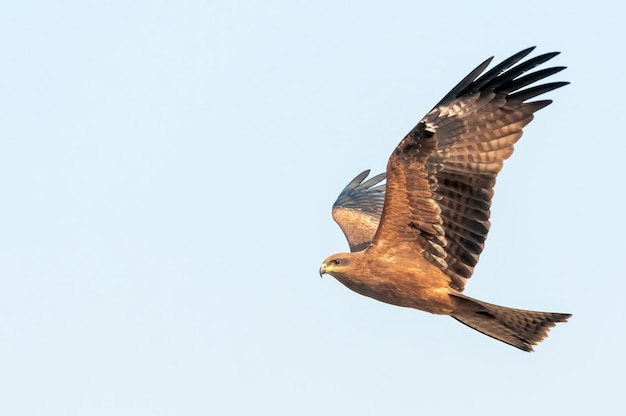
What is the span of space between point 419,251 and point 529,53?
236 cm

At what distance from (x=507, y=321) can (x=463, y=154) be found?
1836mm

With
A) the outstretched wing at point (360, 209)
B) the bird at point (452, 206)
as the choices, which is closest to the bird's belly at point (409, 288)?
the bird at point (452, 206)

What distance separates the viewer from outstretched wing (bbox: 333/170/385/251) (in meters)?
17.2

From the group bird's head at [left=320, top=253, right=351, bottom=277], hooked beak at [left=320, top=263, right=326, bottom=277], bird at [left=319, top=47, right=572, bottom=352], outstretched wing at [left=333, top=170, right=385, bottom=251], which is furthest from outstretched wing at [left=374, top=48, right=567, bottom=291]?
outstretched wing at [left=333, top=170, right=385, bottom=251]

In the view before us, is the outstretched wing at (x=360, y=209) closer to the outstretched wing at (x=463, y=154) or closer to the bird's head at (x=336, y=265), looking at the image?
the bird's head at (x=336, y=265)

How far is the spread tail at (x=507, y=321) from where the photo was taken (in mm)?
14461

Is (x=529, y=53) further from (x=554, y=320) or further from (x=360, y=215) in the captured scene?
(x=360, y=215)

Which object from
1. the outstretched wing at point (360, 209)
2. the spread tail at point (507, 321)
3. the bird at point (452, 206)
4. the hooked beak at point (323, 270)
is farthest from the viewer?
the outstretched wing at point (360, 209)

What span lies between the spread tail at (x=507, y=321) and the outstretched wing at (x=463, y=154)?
722 mm

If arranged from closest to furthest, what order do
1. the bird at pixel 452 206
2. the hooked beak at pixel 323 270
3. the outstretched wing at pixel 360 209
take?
the bird at pixel 452 206, the hooked beak at pixel 323 270, the outstretched wing at pixel 360 209

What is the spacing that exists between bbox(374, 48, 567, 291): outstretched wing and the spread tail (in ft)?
2.37

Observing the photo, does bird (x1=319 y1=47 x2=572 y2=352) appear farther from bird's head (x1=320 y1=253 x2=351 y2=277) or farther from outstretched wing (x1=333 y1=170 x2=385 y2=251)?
outstretched wing (x1=333 y1=170 x2=385 y2=251)

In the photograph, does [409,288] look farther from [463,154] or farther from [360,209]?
[360,209]

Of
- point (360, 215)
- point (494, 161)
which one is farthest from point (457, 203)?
point (360, 215)
